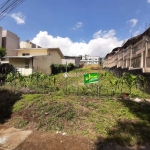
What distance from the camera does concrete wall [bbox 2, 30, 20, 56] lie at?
32.3m

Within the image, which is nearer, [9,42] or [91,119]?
[91,119]

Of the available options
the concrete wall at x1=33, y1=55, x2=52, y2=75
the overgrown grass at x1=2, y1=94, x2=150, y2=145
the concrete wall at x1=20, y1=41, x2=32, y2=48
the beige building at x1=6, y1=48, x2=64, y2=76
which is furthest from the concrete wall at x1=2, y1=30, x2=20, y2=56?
the overgrown grass at x1=2, y1=94, x2=150, y2=145

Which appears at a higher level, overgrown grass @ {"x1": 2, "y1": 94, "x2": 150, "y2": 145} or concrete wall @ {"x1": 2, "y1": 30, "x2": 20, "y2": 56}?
concrete wall @ {"x1": 2, "y1": 30, "x2": 20, "y2": 56}

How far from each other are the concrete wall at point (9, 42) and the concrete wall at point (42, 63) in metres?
15.0

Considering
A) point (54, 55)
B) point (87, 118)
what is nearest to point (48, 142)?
point (87, 118)

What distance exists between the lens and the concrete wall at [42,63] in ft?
61.3

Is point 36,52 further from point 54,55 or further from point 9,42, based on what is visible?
point 9,42

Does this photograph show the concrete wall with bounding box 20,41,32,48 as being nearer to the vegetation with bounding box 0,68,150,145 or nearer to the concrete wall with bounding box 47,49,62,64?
the concrete wall with bounding box 47,49,62,64

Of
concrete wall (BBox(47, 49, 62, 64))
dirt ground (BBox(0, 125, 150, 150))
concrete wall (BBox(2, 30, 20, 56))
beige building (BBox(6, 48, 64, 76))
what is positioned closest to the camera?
dirt ground (BBox(0, 125, 150, 150))

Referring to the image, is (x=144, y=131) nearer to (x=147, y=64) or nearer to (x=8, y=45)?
(x=147, y=64)

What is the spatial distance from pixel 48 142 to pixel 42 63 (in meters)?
17.0

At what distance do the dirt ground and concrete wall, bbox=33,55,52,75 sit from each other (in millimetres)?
14836

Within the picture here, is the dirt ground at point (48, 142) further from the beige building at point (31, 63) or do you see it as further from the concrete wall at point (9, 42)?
the concrete wall at point (9, 42)

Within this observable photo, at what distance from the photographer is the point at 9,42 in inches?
1309
